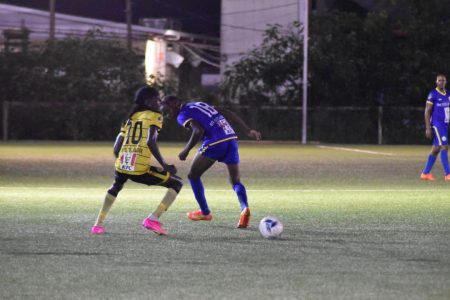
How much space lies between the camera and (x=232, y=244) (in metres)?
11.2

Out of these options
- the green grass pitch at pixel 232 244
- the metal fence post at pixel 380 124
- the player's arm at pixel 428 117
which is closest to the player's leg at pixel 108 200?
the green grass pitch at pixel 232 244

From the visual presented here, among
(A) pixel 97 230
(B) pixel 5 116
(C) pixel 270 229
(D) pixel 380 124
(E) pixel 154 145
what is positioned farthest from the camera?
(D) pixel 380 124

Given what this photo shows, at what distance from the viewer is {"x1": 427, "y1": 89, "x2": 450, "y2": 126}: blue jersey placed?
70.5 feet

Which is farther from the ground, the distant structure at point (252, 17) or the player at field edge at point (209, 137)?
the distant structure at point (252, 17)

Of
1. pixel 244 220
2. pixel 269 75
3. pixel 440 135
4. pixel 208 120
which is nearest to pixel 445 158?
pixel 440 135

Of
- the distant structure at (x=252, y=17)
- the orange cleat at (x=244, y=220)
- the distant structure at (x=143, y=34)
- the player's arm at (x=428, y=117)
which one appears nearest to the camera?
the orange cleat at (x=244, y=220)

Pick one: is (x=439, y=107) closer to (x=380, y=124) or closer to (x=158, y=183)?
(x=158, y=183)

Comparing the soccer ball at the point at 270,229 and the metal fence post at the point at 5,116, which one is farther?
the metal fence post at the point at 5,116

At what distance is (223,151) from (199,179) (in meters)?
0.65

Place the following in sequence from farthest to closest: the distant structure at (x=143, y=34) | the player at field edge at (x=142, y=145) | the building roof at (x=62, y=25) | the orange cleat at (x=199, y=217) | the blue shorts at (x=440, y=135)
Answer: the building roof at (x=62, y=25)
the distant structure at (x=143, y=34)
the blue shorts at (x=440, y=135)
the orange cleat at (x=199, y=217)
the player at field edge at (x=142, y=145)

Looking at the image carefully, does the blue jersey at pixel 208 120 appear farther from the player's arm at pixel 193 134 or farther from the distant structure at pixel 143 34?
the distant structure at pixel 143 34

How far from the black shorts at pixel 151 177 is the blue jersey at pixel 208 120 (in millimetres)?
1067

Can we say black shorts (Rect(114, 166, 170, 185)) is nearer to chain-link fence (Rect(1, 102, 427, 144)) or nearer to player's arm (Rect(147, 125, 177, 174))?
player's arm (Rect(147, 125, 177, 174))

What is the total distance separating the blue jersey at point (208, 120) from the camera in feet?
42.6
